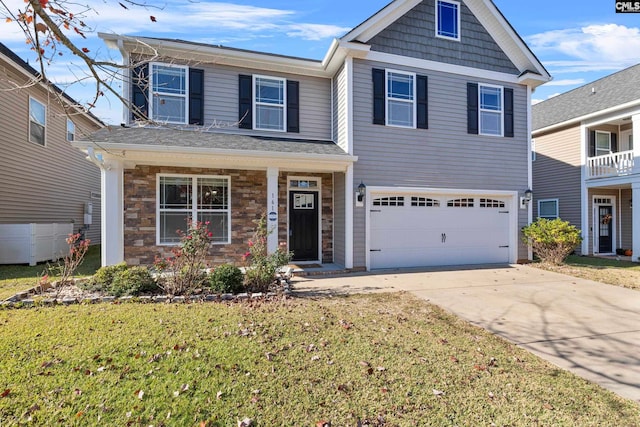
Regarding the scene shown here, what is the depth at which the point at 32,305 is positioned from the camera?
17.8 feet

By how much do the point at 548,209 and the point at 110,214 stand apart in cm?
1685

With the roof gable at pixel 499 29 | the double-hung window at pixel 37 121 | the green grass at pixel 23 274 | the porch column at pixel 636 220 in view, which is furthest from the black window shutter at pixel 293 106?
the porch column at pixel 636 220

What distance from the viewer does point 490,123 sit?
10523 mm

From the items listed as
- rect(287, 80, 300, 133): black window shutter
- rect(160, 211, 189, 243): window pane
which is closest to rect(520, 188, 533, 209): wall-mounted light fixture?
rect(287, 80, 300, 133): black window shutter

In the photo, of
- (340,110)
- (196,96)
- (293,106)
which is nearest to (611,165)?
(340,110)

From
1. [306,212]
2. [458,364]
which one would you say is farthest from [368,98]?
[458,364]

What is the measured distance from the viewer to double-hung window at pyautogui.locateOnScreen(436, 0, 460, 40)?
996cm

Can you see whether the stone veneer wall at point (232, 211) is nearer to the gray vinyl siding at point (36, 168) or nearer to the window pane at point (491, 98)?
the gray vinyl siding at point (36, 168)

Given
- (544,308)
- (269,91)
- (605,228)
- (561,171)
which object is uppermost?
(269,91)

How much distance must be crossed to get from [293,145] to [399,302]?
5129 millimetres

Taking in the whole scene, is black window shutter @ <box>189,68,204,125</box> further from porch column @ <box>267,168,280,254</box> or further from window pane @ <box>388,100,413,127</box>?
window pane @ <box>388,100,413,127</box>

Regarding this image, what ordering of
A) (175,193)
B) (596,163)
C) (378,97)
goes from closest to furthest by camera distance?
(175,193) → (378,97) → (596,163)

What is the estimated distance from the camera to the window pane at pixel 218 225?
937 centimetres

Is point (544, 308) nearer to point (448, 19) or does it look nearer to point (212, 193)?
point (212, 193)
